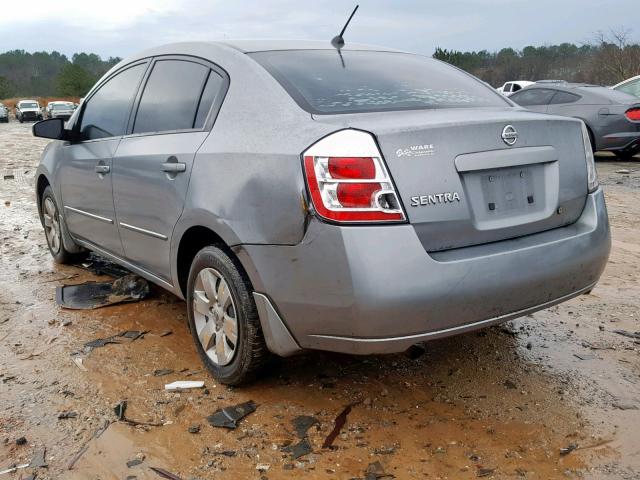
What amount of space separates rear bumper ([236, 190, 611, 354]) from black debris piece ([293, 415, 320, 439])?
0.34 meters

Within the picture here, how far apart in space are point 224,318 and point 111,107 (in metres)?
1.99

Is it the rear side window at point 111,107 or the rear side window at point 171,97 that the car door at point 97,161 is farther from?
the rear side window at point 171,97

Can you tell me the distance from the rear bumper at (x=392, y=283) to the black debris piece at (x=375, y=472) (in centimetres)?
45

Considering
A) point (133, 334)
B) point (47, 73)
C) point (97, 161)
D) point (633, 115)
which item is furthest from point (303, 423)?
point (47, 73)

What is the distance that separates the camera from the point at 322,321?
103 inches

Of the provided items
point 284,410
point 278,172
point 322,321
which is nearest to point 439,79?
point 278,172

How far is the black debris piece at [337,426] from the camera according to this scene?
2708mm

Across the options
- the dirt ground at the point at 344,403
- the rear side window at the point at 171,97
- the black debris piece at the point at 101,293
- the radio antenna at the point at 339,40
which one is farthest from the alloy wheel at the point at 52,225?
the radio antenna at the point at 339,40

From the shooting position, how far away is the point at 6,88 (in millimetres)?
76500

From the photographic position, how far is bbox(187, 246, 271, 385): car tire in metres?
2.93

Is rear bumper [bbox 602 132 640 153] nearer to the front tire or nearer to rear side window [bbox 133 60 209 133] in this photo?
the front tire

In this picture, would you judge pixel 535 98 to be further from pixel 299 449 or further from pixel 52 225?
pixel 299 449

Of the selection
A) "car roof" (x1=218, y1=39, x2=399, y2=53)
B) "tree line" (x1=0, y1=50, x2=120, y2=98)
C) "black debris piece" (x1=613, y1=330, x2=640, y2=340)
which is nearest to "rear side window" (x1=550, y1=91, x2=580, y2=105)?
"black debris piece" (x1=613, y1=330, x2=640, y2=340)

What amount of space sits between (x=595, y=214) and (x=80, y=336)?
2.99 m
